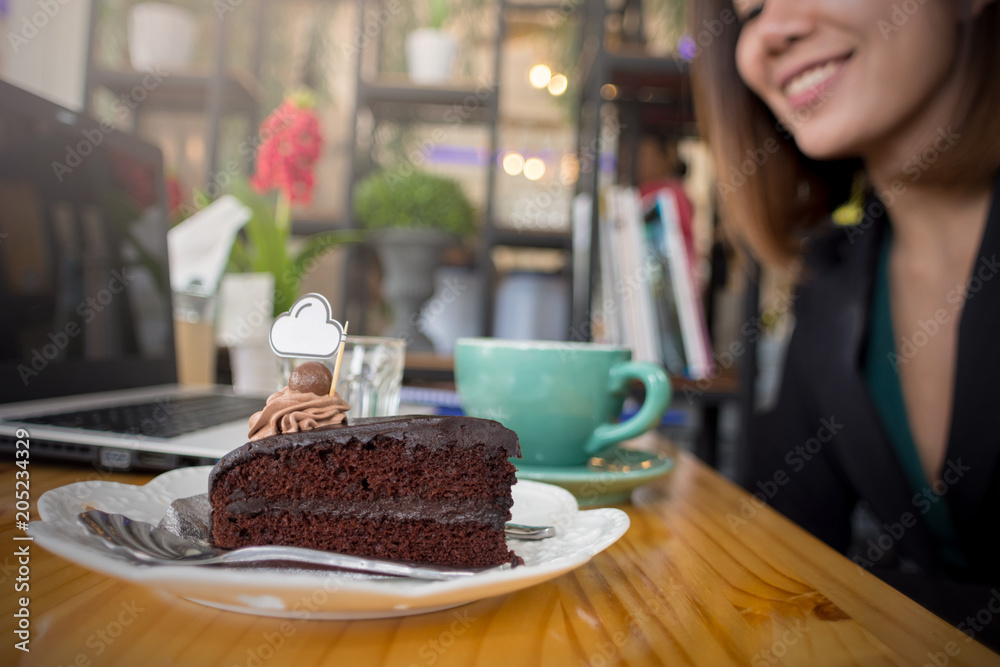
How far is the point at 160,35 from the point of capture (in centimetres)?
175

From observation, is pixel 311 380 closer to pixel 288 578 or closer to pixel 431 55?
pixel 288 578

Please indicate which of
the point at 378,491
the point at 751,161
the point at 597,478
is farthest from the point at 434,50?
the point at 378,491

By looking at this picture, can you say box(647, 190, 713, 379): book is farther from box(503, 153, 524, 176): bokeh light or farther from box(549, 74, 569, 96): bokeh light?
box(503, 153, 524, 176): bokeh light

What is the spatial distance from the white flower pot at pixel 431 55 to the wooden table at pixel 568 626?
1.58 metres

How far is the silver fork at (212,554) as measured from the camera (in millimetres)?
343

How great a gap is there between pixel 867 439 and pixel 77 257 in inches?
46.3

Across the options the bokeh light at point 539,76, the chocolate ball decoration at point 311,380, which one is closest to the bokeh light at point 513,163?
the bokeh light at point 539,76

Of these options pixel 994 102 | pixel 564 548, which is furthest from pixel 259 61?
pixel 564 548

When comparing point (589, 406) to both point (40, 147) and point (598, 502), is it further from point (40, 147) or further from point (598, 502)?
point (40, 147)

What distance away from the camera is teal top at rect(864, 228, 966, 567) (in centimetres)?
100

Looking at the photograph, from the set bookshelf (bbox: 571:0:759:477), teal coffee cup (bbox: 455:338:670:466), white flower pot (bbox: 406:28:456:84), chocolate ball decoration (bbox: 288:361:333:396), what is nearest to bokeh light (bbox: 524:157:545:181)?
bookshelf (bbox: 571:0:759:477)

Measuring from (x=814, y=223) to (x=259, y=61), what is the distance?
5.98 ft

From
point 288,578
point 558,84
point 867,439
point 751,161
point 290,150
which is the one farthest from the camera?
point 558,84

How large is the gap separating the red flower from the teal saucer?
0.78 meters
